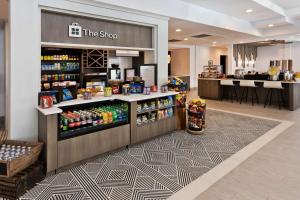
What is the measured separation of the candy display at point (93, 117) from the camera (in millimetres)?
3740

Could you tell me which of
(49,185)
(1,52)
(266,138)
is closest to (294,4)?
(266,138)

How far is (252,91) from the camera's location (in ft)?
32.6

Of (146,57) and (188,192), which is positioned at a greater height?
(146,57)

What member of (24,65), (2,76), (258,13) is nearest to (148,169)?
(24,65)

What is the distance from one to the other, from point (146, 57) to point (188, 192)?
388 cm

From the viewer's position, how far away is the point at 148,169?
3.70 meters

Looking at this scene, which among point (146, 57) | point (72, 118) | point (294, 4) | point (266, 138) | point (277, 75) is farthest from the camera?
point (277, 75)

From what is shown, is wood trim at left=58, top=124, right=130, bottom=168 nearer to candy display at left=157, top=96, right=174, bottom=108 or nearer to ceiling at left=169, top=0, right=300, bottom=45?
candy display at left=157, top=96, right=174, bottom=108

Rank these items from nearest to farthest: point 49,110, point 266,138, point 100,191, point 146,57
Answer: point 100,191, point 49,110, point 266,138, point 146,57

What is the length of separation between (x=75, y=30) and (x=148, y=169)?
2.90 m

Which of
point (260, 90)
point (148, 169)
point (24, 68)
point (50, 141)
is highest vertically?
point (24, 68)

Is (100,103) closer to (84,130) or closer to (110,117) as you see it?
(110,117)

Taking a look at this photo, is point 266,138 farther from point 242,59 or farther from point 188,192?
point 242,59

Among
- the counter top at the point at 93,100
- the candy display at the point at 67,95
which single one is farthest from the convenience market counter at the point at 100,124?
the candy display at the point at 67,95
